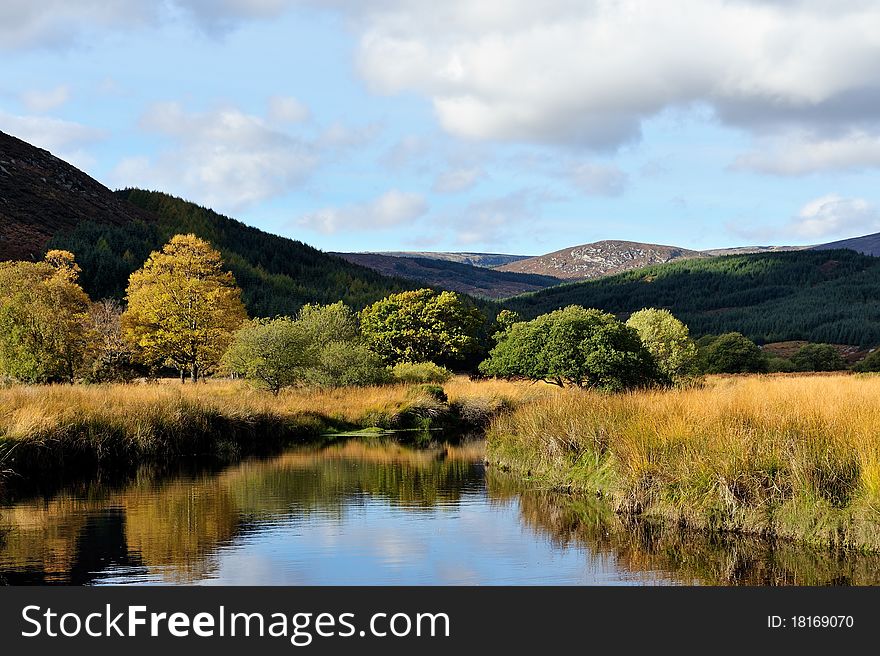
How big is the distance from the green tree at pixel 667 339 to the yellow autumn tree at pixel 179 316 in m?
33.0

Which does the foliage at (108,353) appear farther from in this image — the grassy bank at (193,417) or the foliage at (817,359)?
the foliage at (817,359)

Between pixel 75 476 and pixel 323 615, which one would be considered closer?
pixel 323 615

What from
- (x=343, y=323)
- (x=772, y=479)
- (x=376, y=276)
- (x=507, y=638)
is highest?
(x=376, y=276)

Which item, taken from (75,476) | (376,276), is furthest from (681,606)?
(376,276)

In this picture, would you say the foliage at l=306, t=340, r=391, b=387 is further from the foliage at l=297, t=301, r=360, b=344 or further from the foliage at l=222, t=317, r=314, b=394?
the foliage at l=297, t=301, r=360, b=344

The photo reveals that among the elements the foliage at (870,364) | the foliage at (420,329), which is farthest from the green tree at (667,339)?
the foliage at (870,364)

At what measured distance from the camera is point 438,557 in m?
14.9

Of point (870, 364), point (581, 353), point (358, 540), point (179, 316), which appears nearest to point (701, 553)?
point (358, 540)

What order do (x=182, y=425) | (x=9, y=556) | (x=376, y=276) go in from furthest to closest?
(x=376, y=276) → (x=182, y=425) → (x=9, y=556)

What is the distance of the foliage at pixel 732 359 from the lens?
91.0 metres

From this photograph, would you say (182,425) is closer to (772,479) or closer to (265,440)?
(265,440)

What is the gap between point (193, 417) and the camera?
3145cm

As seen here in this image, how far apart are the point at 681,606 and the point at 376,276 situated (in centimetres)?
17710

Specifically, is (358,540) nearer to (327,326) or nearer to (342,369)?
(342,369)
